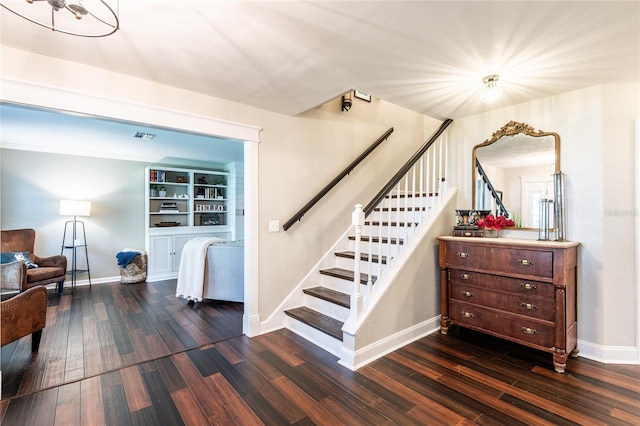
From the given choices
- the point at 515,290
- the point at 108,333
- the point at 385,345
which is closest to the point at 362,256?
the point at 385,345

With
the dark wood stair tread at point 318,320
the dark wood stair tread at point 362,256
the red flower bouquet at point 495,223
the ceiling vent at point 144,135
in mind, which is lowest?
the dark wood stair tread at point 318,320

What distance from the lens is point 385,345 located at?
8.52 feet

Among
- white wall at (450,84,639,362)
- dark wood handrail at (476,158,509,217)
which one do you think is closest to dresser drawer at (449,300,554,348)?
white wall at (450,84,639,362)

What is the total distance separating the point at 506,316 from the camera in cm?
255

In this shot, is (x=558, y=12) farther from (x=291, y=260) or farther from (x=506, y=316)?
(x=291, y=260)

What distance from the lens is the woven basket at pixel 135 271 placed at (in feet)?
17.3

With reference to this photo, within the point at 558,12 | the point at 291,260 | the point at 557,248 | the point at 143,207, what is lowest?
the point at 291,260

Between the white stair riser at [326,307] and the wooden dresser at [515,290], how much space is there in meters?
1.01

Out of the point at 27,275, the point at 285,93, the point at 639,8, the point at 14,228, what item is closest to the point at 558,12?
the point at 639,8

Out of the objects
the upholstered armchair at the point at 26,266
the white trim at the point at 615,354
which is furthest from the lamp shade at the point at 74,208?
the white trim at the point at 615,354

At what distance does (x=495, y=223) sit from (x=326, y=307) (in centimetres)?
185

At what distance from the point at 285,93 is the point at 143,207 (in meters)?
4.50

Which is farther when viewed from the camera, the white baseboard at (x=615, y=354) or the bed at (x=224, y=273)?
the bed at (x=224, y=273)

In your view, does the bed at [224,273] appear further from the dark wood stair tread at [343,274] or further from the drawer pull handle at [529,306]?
the drawer pull handle at [529,306]
